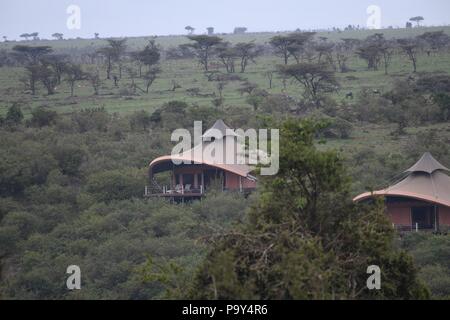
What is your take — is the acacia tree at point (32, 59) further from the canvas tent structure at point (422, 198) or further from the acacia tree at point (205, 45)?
the canvas tent structure at point (422, 198)

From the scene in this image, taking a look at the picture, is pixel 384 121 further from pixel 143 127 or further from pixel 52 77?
pixel 52 77

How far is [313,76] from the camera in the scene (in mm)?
43812

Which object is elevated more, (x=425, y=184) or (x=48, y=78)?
(x=48, y=78)

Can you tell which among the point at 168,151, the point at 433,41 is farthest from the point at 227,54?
the point at 168,151

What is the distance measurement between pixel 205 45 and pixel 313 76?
1667cm

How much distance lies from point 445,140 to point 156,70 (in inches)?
946

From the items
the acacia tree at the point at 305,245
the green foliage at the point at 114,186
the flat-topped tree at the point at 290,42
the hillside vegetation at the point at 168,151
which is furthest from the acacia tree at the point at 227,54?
the acacia tree at the point at 305,245

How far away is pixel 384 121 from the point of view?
3784 centimetres

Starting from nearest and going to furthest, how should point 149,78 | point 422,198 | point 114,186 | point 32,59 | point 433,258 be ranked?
point 433,258, point 422,198, point 114,186, point 149,78, point 32,59

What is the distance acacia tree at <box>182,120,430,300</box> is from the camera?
29.0 ft

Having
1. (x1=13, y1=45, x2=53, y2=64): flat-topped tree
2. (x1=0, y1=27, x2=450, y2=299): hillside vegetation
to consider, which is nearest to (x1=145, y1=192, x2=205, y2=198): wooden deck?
(x1=0, y1=27, x2=450, y2=299): hillside vegetation

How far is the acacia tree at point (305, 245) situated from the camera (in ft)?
29.0

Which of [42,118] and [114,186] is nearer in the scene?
[114,186]

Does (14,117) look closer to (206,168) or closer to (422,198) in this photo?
(206,168)
